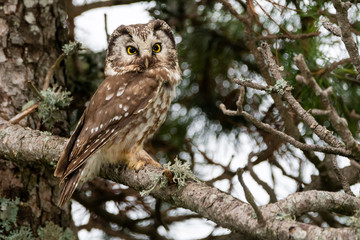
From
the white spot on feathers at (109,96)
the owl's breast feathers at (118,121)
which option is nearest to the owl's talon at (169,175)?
the owl's breast feathers at (118,121)

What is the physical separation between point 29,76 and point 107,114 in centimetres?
72

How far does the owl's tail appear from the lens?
2.80 meters

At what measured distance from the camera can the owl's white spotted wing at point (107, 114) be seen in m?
2.90

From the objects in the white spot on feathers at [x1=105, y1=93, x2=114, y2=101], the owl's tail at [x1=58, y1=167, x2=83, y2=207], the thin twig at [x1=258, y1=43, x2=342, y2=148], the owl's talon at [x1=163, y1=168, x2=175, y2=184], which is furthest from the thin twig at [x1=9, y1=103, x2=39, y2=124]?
the thin twig at [x1=258, y1=43, x2=342, y2=148]

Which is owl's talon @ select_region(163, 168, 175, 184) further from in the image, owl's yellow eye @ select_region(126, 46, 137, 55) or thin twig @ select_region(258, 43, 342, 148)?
owl's yellow eye @ select_region(126, 46, 137, 55)

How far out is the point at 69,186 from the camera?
2.86 metres

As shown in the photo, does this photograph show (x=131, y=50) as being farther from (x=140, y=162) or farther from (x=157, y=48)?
(x=140, y=162)

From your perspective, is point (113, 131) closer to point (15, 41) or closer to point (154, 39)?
point (154, 39)

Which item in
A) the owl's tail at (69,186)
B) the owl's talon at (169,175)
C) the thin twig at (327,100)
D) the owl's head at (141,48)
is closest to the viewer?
the thin twig at (327,100)

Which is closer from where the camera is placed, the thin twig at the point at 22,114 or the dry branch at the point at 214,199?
the dry branch at the point at 214,199

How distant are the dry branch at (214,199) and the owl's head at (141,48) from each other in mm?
735

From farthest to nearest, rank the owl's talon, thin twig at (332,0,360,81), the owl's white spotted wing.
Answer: the owl's white spotted wing
the owl's talon
thin twig at (332,0,360,81)

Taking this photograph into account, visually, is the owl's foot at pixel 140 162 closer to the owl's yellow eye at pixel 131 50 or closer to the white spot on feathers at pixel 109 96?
the white spot on feathers at pixel 109 96

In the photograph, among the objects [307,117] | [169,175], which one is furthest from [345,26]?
[169,175]
